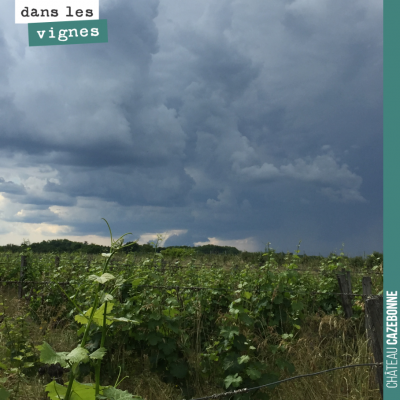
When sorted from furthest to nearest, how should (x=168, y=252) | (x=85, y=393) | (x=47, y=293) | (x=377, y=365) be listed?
(x=168, y=252)
(x=47, y=293)
(x=377, y=365)
(x=85, y=393)

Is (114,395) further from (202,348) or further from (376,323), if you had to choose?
(202,348)

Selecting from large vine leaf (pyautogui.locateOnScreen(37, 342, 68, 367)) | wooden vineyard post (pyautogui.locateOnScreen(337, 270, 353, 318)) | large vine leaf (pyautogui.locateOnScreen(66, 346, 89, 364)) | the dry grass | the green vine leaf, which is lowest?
the dry grass

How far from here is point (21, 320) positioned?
14.9 feet

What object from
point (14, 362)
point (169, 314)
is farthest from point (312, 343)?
point (14, 362)

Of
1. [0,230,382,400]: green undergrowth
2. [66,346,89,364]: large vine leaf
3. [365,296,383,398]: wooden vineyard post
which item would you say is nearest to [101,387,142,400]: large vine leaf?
[66,346,89,364]: large vine leaf

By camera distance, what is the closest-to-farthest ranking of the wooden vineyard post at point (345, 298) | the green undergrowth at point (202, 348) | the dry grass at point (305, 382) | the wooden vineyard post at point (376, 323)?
1. the wooden vineyard post at point (376, 323)
2. the green undergrowth at point (202, 348)
3. the dry grass at point (305, 382)
4. the wooden vineyard post at point (345, 298)

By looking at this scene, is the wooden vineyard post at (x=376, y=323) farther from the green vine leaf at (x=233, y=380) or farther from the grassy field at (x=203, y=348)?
the green vine leaf at (x=233, y=380)

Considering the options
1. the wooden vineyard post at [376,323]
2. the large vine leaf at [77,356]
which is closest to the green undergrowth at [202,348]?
the wooden vineyard post at [376,323]

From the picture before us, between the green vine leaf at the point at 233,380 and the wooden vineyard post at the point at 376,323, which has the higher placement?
the wooden vineyard post at the point at 376,323

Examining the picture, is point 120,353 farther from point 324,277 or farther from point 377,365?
point 324,277

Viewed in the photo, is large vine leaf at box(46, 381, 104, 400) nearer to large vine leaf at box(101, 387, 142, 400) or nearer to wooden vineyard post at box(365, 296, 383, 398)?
large vine leaf at box(101, 387, 142, 400)

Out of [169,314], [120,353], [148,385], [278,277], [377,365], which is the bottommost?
[148,385]

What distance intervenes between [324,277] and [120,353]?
403 centimetres

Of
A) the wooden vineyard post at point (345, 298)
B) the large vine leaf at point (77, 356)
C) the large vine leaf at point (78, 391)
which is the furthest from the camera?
the wooden vineyard post at point (345, 298)
